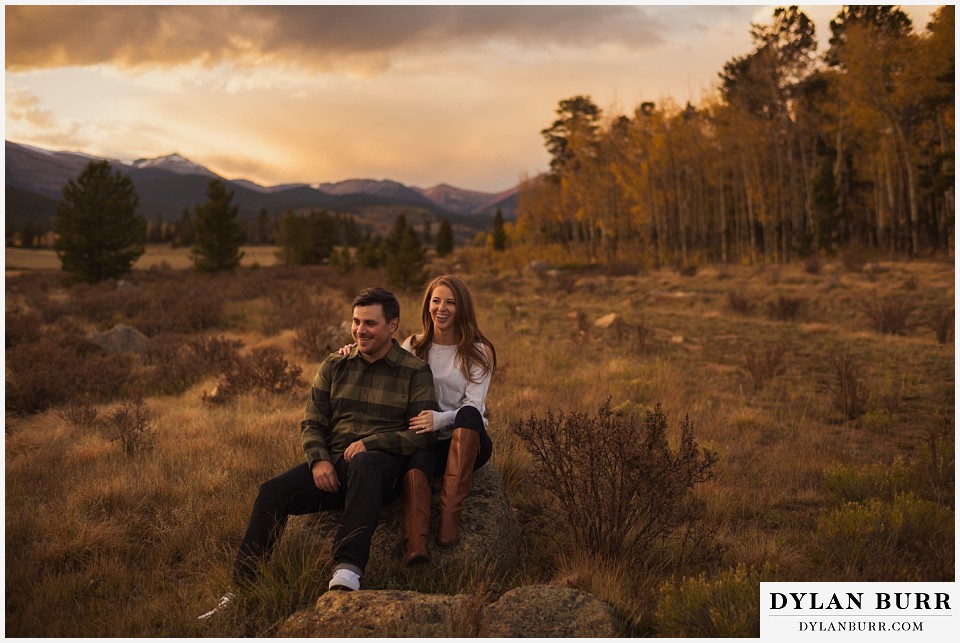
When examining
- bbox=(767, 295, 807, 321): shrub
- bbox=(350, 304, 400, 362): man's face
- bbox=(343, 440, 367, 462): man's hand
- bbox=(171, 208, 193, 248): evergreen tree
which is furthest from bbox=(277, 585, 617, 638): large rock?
bbox=(171, 208, 193, 248): evergreen tree

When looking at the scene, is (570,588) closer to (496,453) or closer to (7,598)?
(496,453)

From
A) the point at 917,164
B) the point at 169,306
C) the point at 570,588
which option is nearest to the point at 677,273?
the point at 917,164

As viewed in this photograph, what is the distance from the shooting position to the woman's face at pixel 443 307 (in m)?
3.73

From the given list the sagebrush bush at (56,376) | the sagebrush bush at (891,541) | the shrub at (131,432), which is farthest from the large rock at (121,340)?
the sagebrush bush at (891,541)

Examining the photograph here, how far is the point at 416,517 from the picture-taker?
3.16 meters

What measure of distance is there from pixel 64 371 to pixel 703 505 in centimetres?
848

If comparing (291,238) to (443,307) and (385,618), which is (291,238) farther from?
(385,618)

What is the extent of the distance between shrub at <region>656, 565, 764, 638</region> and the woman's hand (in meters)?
1.46

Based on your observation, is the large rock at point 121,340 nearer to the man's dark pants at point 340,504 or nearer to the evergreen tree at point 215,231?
the man's dark pants at point 340,504

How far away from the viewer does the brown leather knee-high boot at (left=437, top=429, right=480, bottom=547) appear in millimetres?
3262

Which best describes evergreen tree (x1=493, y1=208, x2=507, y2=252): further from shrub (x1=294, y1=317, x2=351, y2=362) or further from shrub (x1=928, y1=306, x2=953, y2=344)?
shrub (x1=294, y1=317, x2=351, y2=362)

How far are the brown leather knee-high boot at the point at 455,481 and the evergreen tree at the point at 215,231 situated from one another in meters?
27.9

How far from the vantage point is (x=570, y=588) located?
9.14 ft

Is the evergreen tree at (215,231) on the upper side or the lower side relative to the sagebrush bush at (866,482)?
upper
